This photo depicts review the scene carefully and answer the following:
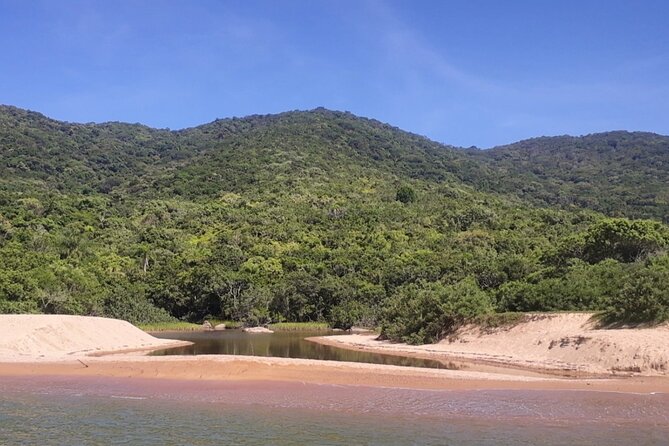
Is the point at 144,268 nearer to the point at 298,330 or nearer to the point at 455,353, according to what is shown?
the point at 298,330

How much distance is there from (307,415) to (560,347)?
77.5 feet

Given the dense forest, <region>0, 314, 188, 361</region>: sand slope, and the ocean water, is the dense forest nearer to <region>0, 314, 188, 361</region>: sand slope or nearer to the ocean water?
the ocean water

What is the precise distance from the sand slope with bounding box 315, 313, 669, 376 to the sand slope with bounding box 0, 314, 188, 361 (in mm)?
19811

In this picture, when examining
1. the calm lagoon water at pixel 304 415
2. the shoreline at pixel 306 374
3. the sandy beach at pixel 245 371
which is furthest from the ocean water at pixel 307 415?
the sandy beach at pixel 245 371

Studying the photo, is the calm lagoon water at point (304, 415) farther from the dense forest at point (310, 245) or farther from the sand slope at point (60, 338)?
the dense forest at point (310, 245)

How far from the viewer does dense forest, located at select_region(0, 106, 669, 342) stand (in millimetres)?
54062

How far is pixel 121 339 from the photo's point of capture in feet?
160

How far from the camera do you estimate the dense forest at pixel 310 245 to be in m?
54.1

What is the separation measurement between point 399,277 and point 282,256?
85.6 ft

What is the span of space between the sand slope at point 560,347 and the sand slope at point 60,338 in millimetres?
19811

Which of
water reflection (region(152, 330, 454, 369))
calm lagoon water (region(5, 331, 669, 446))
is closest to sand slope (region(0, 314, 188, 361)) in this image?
water reflection (region(152, 330, 454, 369))

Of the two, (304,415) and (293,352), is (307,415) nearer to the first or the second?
(304,415)

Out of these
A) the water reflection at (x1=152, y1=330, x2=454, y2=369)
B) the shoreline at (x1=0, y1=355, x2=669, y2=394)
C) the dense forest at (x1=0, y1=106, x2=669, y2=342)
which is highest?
the dense forest at (x1=0, y1=106, x2=669, y2=342)

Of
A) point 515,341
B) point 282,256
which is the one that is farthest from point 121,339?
point 282,256
